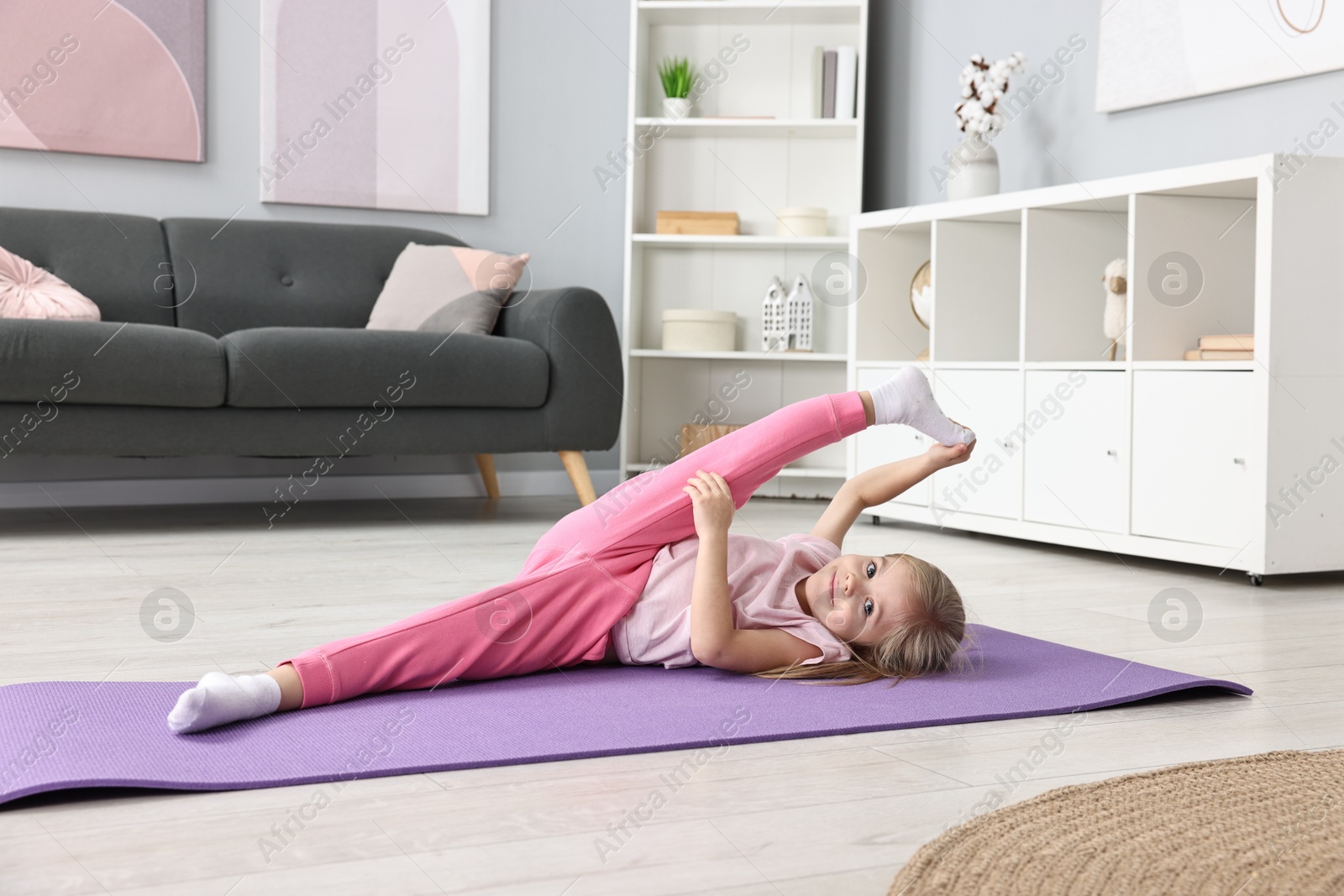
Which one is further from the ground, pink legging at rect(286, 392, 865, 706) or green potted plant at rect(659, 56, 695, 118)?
green potted plant at rect(659, 56, 695, 118)

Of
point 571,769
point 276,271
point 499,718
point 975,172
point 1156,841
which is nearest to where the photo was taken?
point 1156,841

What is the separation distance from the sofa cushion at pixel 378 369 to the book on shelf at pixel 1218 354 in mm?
1531

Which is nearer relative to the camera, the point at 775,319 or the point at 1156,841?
the point at 1156,841

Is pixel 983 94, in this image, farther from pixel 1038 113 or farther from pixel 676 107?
pixel 676 107

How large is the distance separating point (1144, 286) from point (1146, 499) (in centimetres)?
45

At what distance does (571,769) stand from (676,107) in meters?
3.16

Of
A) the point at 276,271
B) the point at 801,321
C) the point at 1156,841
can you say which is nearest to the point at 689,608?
the point at 1156,841

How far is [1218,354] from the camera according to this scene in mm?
2344

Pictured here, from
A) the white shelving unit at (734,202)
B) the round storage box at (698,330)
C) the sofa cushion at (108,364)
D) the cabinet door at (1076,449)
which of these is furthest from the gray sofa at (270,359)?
the cabinet door at (1076,449)

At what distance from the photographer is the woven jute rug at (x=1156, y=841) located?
0.82 m

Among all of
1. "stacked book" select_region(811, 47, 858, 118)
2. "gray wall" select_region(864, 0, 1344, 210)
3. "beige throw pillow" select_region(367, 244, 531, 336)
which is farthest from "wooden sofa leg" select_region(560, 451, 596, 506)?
"stacked book" select_region(811, 47, 858, 118)

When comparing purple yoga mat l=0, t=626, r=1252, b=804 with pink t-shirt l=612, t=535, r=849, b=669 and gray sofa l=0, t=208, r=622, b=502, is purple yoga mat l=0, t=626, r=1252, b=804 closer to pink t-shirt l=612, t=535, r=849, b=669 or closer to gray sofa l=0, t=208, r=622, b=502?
pink t-shirt l=612, t=535, r=849, b=669

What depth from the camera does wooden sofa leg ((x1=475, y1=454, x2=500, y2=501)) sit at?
3779mm

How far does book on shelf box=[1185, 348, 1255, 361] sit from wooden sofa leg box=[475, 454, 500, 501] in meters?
2.14
